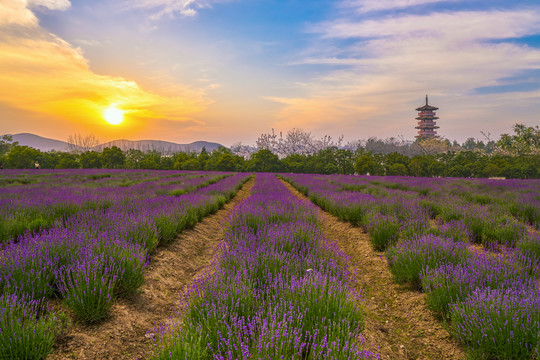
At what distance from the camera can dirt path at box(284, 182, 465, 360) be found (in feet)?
8.21

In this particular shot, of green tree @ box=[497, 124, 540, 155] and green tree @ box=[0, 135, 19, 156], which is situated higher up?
green tree @ box=[0, 135, 19, 156]

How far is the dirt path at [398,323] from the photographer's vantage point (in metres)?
2.50

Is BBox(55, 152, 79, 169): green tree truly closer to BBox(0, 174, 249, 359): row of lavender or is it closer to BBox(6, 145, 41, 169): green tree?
BBox(6, 145, 41, 169): green tree

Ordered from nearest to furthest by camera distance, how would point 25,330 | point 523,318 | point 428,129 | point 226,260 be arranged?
1. point 25,330
2. point 523,318
3. point 226,260
4. point 428,129

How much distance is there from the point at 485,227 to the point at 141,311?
22.3ft

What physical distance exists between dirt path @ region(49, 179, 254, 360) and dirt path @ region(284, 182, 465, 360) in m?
2.26

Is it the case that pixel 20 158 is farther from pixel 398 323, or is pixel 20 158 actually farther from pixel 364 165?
pixel 398 323

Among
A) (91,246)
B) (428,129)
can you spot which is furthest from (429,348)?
(428,129)

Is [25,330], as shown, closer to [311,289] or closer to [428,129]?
[311,289]

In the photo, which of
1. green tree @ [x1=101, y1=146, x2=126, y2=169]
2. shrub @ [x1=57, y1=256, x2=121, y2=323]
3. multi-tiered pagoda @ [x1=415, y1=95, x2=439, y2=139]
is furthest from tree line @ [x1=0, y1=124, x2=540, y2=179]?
multi-tiered pagoda @ [x1=415, y1=95, x2=439, y2=139]

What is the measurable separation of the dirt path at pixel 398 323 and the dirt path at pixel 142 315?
7.41 feet

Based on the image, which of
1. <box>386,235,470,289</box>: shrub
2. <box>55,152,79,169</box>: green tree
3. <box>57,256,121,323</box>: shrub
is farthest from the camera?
<box>55,152,79,169</box>: green tree

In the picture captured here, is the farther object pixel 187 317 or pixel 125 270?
pixel 125 270

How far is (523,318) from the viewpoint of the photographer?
206 centimetres
